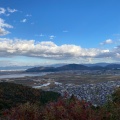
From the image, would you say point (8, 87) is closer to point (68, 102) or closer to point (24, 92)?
point (24, 92)

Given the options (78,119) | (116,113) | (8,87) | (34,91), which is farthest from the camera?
(8,87)

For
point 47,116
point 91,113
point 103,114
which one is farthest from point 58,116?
point 103,114

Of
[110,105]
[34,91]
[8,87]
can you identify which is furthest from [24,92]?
[110,105]

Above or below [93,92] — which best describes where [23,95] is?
above

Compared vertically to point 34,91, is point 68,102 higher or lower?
higher

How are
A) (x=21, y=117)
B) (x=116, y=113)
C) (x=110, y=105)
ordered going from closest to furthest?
(x=21, y=117) < (x=116, y=113) < (x=110, y=105)

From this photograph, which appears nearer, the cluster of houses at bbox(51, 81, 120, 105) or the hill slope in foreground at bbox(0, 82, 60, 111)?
the cluster of houses at bbox(51, 81, 120, 105)

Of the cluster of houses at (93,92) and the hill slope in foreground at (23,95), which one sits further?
the hill slope in foreground at (23,95)

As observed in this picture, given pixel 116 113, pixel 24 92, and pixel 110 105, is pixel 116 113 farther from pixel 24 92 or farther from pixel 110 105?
pixel 24 92

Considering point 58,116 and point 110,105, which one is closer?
point 58,116

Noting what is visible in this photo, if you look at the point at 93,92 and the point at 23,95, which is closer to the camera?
the point at 23,95
